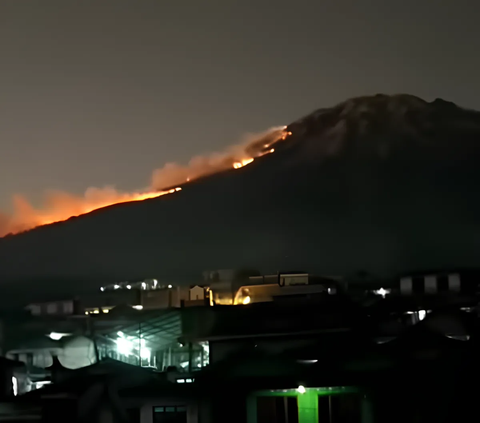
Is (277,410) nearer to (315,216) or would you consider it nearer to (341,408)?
(341,408)

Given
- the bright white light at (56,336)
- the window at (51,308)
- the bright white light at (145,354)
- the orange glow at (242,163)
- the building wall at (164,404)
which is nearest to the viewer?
the building wall at (164,404)

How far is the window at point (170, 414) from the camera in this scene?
301 cm

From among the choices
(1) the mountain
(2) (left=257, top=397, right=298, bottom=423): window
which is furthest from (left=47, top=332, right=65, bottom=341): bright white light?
(2) (left=257, top=397, right=298, bottom=423): window

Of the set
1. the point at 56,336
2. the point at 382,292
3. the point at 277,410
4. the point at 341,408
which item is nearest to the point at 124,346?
the point at 56,336

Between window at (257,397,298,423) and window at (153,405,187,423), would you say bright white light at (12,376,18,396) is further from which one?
window at (257,397,298,423)

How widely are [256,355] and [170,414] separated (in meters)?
0.52

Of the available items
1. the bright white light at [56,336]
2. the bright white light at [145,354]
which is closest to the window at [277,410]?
the bright white light at [145,354]

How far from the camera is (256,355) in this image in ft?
9.93

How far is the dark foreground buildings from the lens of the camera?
291cm

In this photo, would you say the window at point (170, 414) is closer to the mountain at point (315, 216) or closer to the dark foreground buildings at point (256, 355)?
the dark foreground buildings at point (256, 355)

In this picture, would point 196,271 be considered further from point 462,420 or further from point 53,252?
point 462,420

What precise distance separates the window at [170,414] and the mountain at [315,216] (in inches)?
32.5

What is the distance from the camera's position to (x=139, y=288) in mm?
3621

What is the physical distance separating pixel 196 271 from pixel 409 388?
1367 millimetres
